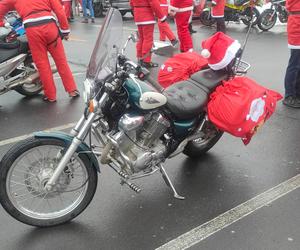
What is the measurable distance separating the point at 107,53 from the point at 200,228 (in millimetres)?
1477

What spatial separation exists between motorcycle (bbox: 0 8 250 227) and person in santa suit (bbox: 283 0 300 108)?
8.61 ft

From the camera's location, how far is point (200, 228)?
322 cm

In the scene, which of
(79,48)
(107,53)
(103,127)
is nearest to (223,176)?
(103,127)

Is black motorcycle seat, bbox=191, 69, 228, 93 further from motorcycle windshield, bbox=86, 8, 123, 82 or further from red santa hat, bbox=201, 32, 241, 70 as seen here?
motorcycle windshield, bbox=86, 8, 123, 82

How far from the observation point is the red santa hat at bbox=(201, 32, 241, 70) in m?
3.77

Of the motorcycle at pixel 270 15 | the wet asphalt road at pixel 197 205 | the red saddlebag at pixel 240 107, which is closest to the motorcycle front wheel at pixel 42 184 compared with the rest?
the wet asphalt road at pixel 197 205

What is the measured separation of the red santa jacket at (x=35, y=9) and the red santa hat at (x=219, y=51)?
9.25 ft

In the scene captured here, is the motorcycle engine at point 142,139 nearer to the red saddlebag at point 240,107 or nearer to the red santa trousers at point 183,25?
the red saddlebag at point 240,107

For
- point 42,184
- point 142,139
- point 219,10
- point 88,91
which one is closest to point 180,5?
point 219,10

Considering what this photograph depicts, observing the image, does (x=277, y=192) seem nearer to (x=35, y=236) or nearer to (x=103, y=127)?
(x=103, y=127)

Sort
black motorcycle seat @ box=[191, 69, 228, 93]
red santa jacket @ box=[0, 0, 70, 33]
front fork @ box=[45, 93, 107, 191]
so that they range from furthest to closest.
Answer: red santa jacket @ box=[0, 0, 70, 33] < black motorcycle seat @ box=[191, 69, 228, 93] < front fork @ box=[45, 93, 107, 191]

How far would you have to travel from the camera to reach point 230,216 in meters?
3.36

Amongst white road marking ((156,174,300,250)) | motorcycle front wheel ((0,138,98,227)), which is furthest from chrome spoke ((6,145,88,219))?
white road marking ((156,174,300,250))

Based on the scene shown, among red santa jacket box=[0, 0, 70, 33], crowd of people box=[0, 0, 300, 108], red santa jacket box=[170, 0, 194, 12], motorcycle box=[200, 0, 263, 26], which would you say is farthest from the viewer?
motorcycle box=[200, 0, 263, 26]
